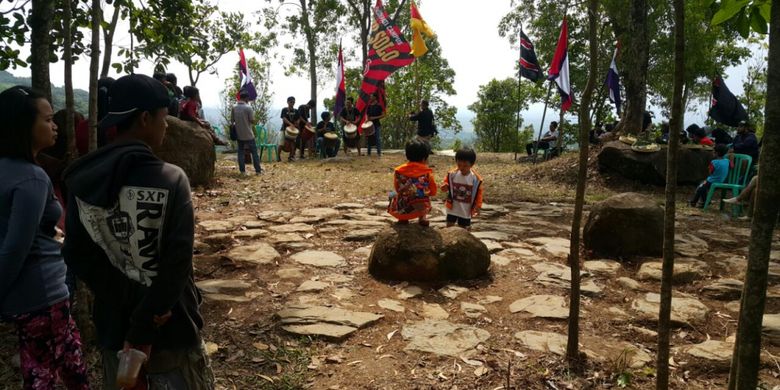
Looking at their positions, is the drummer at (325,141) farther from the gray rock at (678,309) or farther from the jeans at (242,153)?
the gray rock at (678,309)

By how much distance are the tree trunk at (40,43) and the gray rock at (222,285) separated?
186 centimetres

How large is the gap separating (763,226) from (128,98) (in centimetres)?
202

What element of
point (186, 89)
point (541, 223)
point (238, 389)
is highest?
point (186, 89)

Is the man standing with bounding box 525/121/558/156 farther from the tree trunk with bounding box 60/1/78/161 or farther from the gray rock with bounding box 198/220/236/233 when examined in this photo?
the tree trunk with bounding box 60/1/78/161

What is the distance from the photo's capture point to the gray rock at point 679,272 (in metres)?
4.55

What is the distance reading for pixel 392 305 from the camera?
3859 mm

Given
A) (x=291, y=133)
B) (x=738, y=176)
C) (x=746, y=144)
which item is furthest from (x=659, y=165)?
(x=291, y=133)

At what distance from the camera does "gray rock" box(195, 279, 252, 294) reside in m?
4.04

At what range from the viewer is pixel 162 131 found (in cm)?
172

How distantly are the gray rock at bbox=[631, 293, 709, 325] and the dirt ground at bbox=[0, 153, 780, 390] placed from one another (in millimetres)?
60

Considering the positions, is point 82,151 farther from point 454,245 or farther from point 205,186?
point 205,186

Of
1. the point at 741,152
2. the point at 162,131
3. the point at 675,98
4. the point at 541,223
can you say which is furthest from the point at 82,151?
the point at 741,152

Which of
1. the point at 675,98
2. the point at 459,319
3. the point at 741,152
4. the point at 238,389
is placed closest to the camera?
the point at 675,98

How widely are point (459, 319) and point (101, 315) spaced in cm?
258
